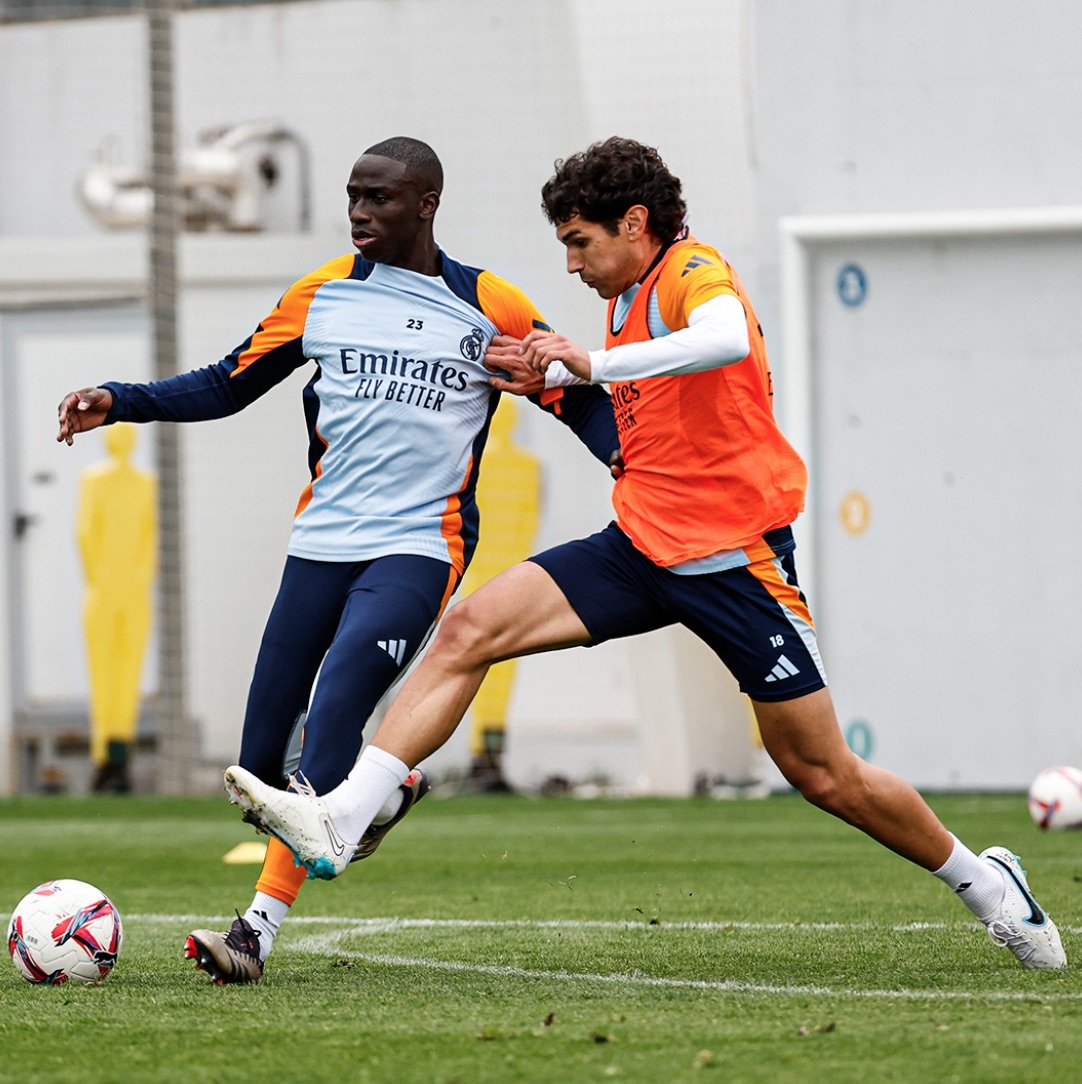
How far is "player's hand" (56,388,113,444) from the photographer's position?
5.20 metres

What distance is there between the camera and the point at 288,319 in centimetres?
534

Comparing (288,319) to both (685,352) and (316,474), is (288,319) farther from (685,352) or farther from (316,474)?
(685,352)

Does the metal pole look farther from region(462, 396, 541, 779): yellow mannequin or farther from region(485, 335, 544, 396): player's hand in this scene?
region(485, 335, 544, 396): player's hand

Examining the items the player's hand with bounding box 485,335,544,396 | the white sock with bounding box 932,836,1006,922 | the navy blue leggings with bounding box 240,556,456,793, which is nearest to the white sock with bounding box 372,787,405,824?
the navy blue leggings with bounding box 240,556,456,793

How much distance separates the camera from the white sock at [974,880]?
494cm

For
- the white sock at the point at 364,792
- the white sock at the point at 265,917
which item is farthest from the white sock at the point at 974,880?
the white sock at the point at 265,917

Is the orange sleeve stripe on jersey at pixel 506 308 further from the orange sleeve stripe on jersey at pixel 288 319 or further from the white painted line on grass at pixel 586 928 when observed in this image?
the white painted line on grass at pixel 586 928

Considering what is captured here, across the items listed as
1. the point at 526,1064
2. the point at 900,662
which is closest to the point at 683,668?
the point at 900,662

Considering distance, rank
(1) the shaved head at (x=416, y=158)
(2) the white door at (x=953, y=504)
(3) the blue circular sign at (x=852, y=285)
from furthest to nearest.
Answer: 1. (3) the blue circular sign at (x=852, y=285)
2. (2) the white door at (x=953, y=504)
3. (1) the shaved head at (x=416, y=158)

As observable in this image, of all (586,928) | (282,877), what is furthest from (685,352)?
(586,928)

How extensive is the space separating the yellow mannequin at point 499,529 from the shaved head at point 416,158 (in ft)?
26.4

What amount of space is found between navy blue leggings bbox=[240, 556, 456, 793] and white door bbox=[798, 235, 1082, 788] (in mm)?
7325

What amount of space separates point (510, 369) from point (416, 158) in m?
0.60

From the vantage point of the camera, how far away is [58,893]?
4934 mm
